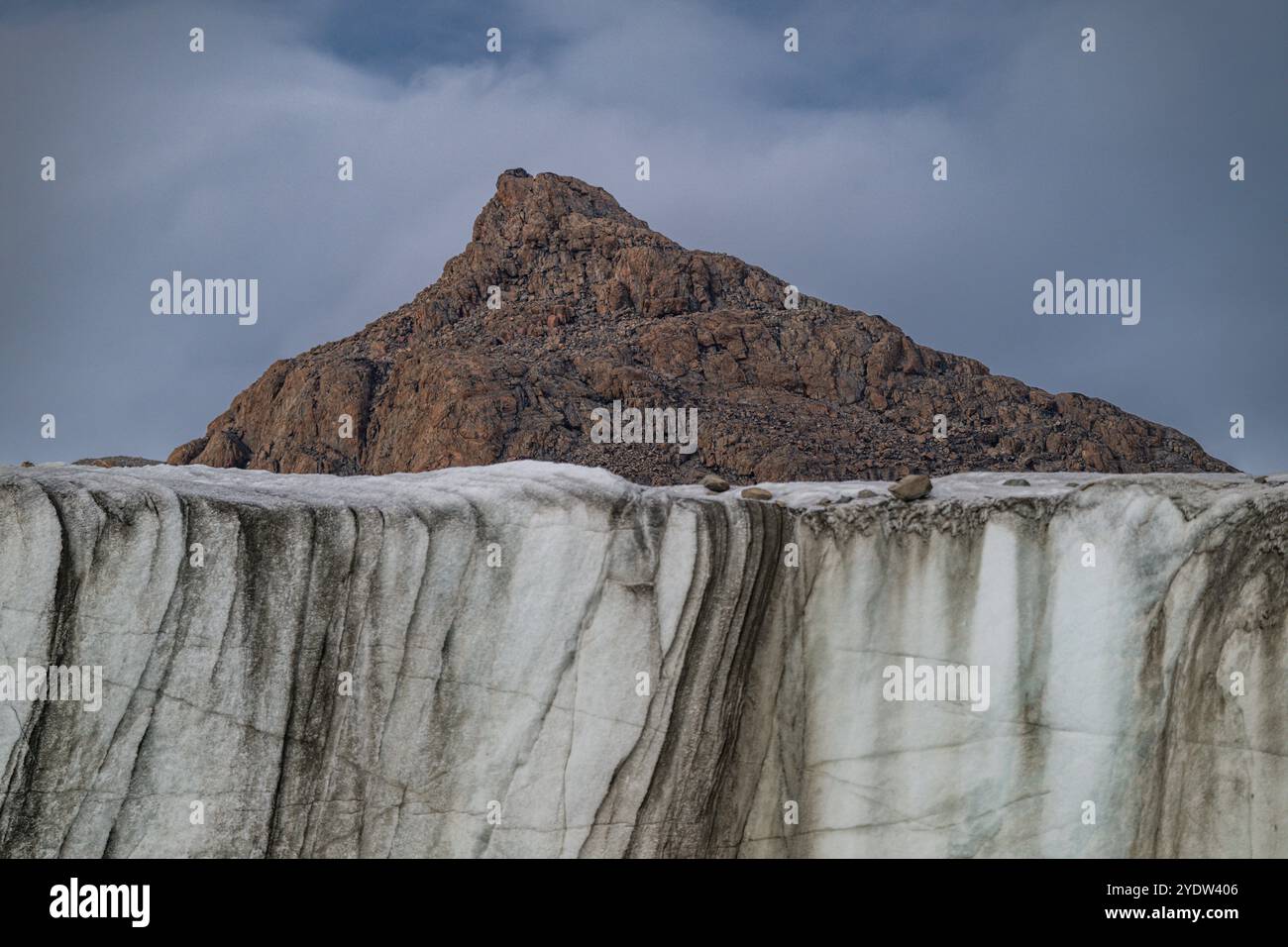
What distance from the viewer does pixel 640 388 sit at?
43.1 m

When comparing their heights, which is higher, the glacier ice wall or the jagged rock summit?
the jagged rock summit

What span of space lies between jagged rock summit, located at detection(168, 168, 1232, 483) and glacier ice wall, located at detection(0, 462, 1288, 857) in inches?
876

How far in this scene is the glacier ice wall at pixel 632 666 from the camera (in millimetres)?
11164

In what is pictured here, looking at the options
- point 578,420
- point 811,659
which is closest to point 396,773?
point 811,659

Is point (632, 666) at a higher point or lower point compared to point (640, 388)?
lower

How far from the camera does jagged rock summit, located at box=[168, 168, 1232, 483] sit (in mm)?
40719

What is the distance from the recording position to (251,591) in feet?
37.8

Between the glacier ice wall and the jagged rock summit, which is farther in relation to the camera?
the jagged rock summit

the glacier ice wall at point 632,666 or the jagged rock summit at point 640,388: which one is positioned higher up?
the jagged rock summit at point 640,388

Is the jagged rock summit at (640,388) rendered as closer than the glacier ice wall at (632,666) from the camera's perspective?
No

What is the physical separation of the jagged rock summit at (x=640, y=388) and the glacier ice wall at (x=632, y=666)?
22242mm

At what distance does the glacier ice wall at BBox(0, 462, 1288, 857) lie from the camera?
1116 cm

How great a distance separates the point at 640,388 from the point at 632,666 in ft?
102

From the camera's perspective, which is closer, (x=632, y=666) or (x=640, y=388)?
(x=632, y=666)
